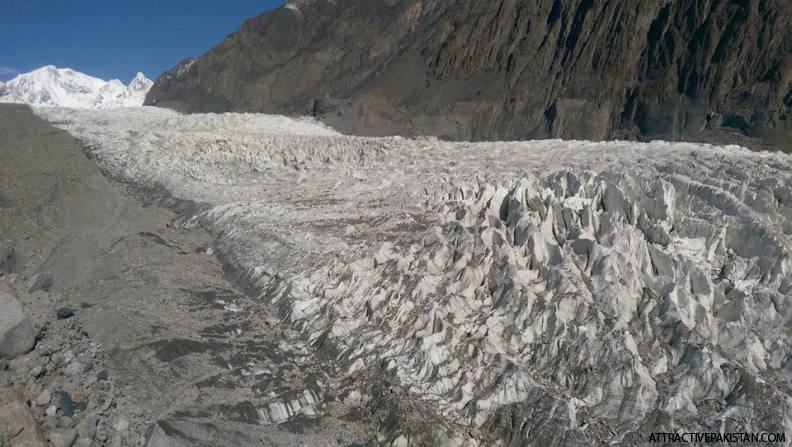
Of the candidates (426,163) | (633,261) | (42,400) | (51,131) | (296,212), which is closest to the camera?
(42,400)

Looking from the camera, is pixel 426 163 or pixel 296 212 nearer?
pixel 296 212

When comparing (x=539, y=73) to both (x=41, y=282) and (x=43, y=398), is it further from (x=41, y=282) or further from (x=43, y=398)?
(x=43, y=398)

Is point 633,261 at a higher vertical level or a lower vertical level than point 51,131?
lower

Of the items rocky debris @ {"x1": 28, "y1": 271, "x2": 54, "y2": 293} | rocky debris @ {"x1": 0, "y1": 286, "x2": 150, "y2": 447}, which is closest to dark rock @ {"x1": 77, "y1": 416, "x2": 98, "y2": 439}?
rocky debris @ {"x1": 0, "y1": 286, "x2": 150, "y2": 447}

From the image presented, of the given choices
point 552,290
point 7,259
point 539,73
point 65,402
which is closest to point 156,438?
point 65,402

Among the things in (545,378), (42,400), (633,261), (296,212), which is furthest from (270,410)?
(296,212)

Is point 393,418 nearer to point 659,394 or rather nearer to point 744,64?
point 659,394

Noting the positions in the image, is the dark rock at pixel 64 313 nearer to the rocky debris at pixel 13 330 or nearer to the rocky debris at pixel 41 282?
the rocky debris at pixel 41 282
